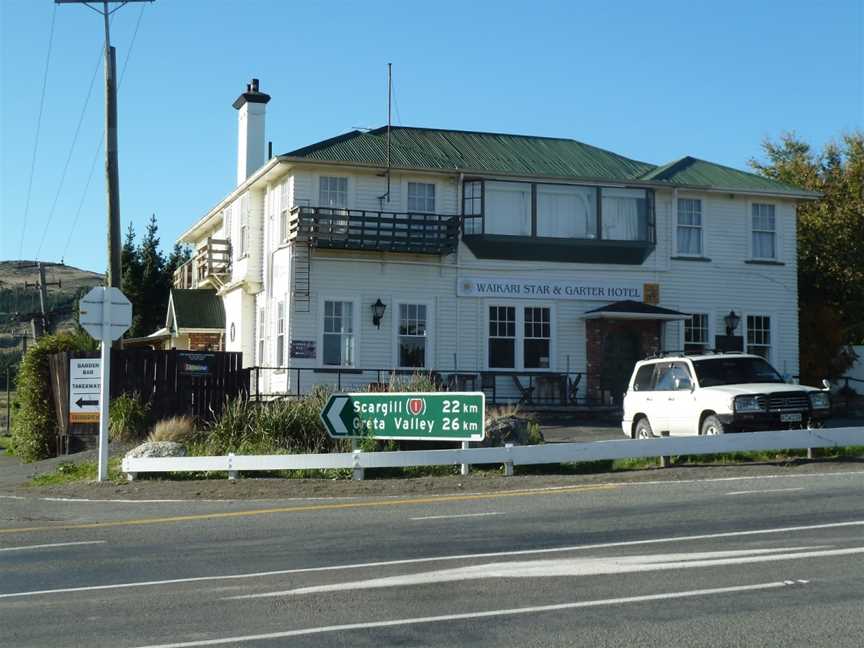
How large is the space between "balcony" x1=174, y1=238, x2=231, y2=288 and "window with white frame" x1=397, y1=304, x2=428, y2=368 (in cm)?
782

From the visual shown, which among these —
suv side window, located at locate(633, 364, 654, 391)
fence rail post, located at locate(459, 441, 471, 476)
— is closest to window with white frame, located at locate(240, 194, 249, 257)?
suv side window, located at locate(633, 364, 654, 391)

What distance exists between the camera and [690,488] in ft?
49.5

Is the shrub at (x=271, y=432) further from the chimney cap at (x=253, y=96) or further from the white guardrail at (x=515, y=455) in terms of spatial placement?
the chimney cap at (x=253, y=96)

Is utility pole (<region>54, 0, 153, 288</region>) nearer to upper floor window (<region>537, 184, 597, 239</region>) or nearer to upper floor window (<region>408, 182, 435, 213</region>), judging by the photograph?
upper floor window (<region>408, 182, 435, 213</region>)

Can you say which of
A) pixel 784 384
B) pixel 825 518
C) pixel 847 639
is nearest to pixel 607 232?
pixel 784 384

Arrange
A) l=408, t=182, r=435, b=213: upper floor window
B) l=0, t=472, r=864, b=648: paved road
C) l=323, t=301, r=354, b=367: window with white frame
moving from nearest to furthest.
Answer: l=0, t=472, r=864, b=648: paved road < l=323, t=301, r=354, b=367: window with white frame < l=408, t=182, r=435, b=213: upper floor window

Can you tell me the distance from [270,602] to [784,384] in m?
13.2

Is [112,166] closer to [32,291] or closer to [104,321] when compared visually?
[104,321]

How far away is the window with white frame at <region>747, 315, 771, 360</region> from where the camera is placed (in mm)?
31641

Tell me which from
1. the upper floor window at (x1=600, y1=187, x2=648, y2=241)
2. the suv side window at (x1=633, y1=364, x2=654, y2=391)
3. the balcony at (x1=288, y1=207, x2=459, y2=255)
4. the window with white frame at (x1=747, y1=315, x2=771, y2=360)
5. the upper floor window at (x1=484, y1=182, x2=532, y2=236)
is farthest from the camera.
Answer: the window with white frame at (x1=747, y1=315, x2=771, y2=360)

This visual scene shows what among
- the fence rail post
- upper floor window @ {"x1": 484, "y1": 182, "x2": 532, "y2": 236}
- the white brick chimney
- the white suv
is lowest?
the fence rail post

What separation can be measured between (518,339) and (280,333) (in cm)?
631

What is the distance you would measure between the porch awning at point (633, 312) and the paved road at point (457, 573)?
15.0 metres

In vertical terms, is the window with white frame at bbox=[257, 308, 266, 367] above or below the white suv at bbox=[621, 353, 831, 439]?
above
